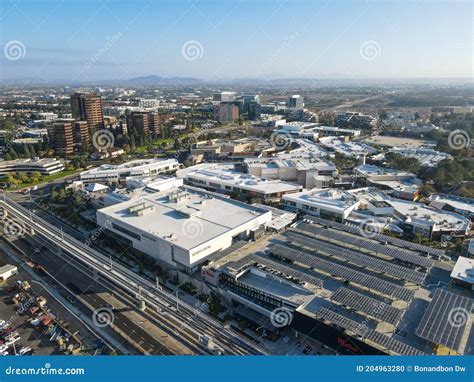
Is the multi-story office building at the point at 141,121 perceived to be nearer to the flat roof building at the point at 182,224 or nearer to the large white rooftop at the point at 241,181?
the large white rooftop at the point at 241,181

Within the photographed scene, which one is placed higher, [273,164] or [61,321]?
[273,164]

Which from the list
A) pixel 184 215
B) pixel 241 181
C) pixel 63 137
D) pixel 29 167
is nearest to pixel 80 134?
pixel 63 137

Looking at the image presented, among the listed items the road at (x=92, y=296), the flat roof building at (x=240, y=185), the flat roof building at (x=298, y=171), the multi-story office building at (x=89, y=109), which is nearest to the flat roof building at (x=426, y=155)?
the flat roof building at (x=298, y=171)

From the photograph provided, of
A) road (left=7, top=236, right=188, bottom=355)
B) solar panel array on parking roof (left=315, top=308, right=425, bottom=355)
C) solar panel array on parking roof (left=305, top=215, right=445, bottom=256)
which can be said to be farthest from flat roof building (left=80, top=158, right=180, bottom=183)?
solar panel array on parking roof (left=315, top=308, right=425, bottom=355)

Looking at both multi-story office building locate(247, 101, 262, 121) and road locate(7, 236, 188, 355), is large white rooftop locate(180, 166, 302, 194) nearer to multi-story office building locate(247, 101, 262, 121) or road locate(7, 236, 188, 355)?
road locate(7, 236, 188, 355)

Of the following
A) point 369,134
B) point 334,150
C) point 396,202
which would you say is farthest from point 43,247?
point 369,134

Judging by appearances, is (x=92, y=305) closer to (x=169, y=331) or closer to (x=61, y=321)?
(x=61, y=321)
